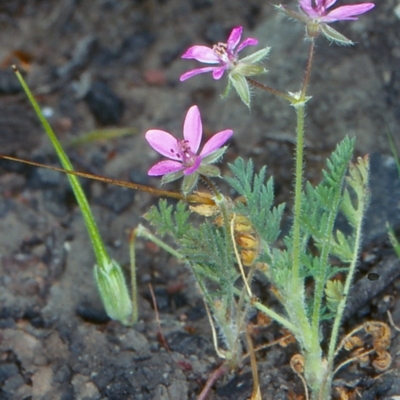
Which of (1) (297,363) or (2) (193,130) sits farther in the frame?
(1) (297,363)

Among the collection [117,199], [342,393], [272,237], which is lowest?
[342,393]

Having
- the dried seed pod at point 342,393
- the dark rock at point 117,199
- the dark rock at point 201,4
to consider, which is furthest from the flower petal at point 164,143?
the dark rock at point 201,4

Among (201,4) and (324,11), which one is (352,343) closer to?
(324,11)

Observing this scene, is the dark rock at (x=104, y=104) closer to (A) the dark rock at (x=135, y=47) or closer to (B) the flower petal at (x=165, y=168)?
(A) the dark rock at (x=135, y=47)

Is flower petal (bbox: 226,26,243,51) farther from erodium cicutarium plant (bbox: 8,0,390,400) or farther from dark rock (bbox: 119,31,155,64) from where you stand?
dark rock (bbox: 119,31,155,64)

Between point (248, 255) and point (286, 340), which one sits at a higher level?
point (248, 255)

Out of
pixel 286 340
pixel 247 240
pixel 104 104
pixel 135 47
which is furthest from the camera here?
pixel 135 47

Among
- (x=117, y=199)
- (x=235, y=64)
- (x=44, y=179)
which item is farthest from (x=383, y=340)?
(x=44, y=179)

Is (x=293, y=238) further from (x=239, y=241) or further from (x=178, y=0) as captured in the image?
(x=178, y=0)
